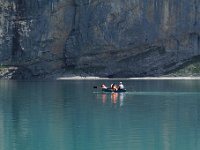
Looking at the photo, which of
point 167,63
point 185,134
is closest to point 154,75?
point 167,63

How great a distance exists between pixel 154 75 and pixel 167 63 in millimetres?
3845

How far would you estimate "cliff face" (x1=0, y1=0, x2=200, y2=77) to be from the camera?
5251 inches

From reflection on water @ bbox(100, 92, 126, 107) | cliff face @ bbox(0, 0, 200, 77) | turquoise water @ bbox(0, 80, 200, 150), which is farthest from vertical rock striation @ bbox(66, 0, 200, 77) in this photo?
turquoise water @ bbox(0, 80, 200, 150)

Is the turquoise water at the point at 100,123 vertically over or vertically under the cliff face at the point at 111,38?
under

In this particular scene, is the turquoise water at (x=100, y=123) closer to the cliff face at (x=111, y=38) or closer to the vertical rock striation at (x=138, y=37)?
the vertical rock striation at (x=138, y=37)

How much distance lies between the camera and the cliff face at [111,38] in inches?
5251

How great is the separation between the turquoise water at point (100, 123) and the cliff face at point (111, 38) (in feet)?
202

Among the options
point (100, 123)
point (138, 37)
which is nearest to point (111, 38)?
point (138, 37)

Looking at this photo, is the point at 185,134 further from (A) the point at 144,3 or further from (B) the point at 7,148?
(A) the point at 144,3

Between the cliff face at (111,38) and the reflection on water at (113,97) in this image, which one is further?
the cliff face at (111,38)

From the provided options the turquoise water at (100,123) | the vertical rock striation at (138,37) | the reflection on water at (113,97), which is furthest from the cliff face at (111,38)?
the turquoise water at (100,123)

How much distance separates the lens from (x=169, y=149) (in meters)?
35.2

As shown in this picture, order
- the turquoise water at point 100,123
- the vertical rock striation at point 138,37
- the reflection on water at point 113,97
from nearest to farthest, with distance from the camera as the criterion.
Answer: the turquoise water at point 100,123, the reflection on water at point 113,97, the vertical rock striation at point 138,37

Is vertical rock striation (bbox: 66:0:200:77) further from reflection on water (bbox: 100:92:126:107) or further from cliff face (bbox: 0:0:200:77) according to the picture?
reflection on water (bbox: 100:92:126:107)
